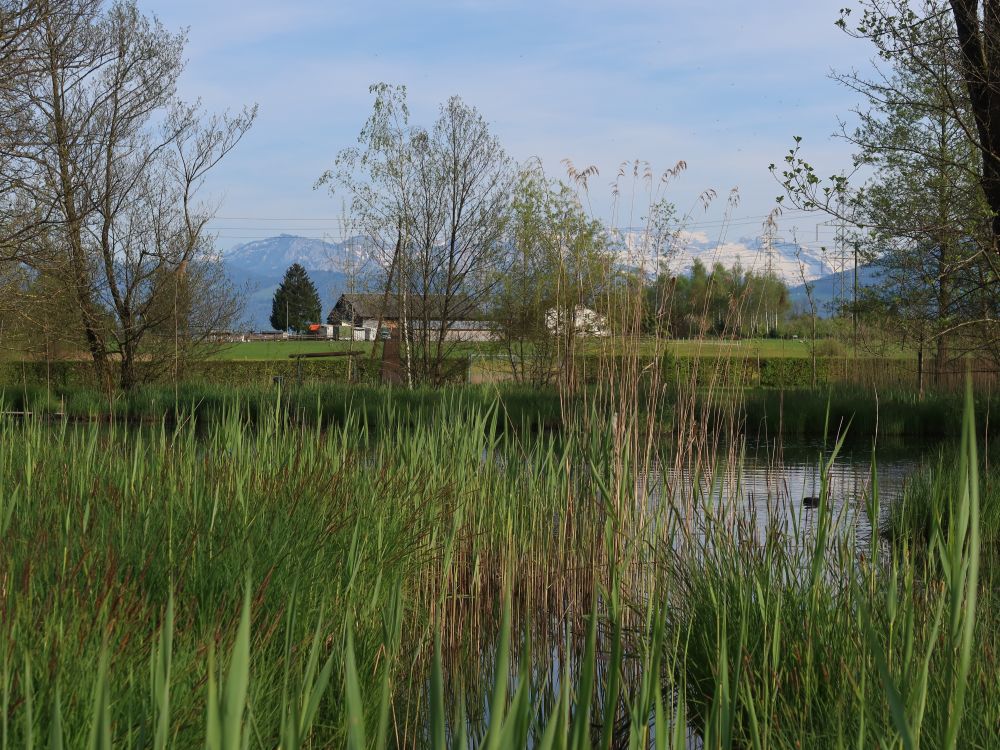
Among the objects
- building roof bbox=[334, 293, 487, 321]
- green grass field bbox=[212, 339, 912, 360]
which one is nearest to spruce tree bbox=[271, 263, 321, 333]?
green grass field bbox=[212, 339, 912, 360]

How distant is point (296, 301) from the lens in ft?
219

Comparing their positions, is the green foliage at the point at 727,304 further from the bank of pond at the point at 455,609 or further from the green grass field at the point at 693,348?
the bank of pond at the point at 455,609

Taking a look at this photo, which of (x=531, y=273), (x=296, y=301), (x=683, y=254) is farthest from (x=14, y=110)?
(x=296, y=301)

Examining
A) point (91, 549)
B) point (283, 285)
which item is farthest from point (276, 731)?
point (283, 285)

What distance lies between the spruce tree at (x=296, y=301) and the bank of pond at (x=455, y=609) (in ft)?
200

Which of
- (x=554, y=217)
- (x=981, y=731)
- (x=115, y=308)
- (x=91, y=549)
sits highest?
(x=554, y=217)

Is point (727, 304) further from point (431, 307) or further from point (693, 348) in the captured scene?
point (431, 307)

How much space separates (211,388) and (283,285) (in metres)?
57.2

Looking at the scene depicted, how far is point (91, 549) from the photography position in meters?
2.30

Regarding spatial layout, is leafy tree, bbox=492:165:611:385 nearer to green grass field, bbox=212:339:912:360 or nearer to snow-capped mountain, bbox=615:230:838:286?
green grass field, bbox=212:339:912:360

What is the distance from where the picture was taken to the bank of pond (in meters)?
1.11

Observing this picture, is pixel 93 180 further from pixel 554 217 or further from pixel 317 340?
pixel 317 340

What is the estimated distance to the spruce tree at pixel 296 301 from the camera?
64625 mm

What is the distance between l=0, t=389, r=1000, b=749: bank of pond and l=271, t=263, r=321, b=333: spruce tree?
200 feet
